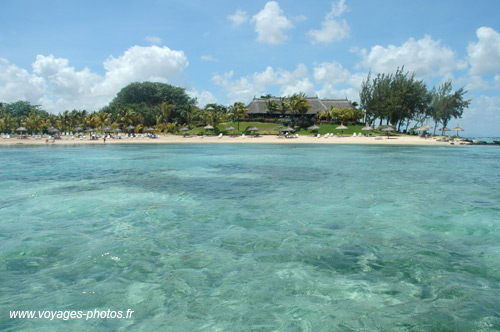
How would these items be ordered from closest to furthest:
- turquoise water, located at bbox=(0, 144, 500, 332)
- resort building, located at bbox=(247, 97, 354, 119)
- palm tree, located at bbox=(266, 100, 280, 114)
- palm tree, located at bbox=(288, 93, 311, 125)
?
turquoise water, located at bbox=(0, 144, 500, 332) < palm tree, located at bbox=(288, 93, 311, 125) < palm tree, located at bbox=(266, 100, 280, 114) < resort building, located at bbox=(247, 97, 354, 119)

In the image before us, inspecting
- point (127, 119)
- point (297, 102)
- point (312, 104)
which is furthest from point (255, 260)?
point (312, 104)

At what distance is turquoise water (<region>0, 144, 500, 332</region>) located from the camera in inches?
160

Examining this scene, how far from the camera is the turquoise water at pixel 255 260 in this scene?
13.3ft

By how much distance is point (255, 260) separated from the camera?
18.9ft

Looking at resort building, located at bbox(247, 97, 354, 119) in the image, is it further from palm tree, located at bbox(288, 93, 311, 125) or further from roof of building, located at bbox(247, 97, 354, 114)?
palm tree, located at bbox(288, 93, 311, 125)

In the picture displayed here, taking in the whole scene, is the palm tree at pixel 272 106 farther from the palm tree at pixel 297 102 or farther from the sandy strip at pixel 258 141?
the sandy strip at pixel 258 141

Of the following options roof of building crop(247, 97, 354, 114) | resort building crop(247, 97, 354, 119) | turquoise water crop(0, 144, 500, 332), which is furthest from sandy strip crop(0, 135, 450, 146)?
turquoise water crop(0, 144, 500, 332)

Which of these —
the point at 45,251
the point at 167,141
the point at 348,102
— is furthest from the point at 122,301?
the point at 348,102

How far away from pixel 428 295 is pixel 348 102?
2939 inches

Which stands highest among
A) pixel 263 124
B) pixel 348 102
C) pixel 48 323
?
pixel 348 102

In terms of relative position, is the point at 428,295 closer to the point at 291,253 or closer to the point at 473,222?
the point at 291,253

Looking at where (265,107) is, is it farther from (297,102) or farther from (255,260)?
(255,260)

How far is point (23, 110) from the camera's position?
3206 inches

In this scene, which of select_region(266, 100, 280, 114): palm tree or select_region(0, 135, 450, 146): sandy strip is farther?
select_region(266, 100, 280, 114): palm tree
